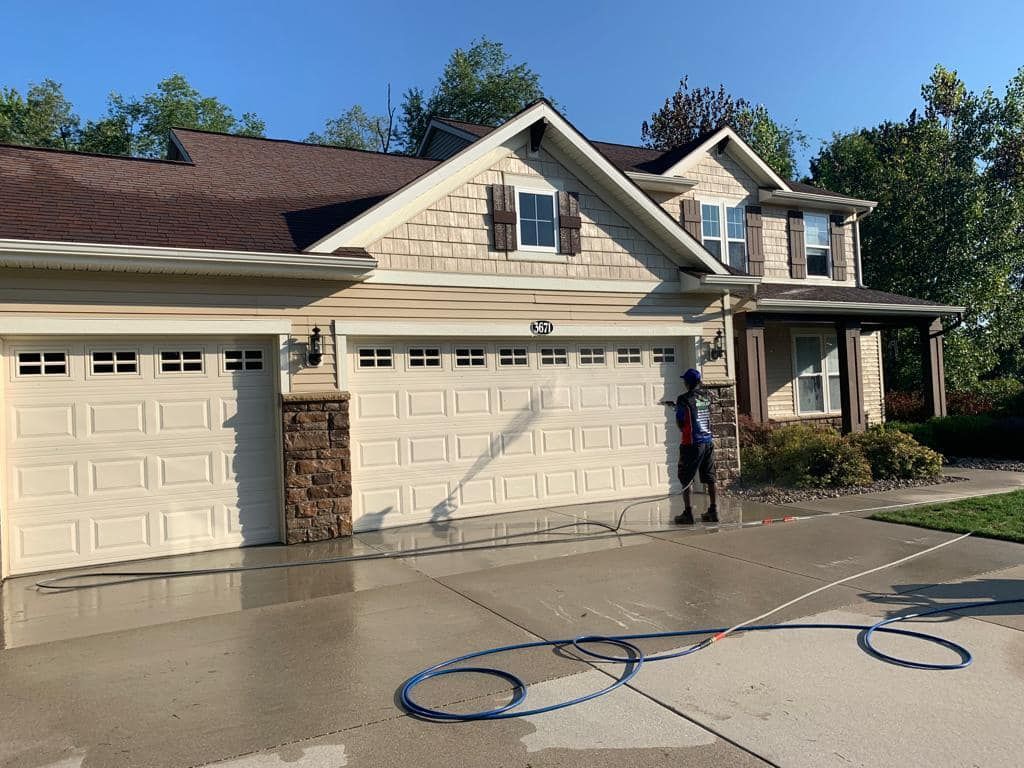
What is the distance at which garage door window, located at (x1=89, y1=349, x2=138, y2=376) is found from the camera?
780 cm

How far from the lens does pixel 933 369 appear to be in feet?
56.1

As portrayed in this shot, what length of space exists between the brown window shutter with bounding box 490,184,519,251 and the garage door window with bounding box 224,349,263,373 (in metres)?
3.44

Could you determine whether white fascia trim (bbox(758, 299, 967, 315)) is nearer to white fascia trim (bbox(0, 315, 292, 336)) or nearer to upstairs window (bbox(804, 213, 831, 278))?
upstairs window (bbox(804, 213, 831, 278))

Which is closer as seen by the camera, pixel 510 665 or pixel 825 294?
pixel 510 665

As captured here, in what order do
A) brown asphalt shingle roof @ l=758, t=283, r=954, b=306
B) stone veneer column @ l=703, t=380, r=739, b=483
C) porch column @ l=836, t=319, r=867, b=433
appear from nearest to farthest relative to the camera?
stone veneer column @ l=703, t=380, r=739, b=483 < brown asphalt shingle roof @ l=758, t=283, r=954, b=306 < porch column @ l=836, t=319, r=867, b=433

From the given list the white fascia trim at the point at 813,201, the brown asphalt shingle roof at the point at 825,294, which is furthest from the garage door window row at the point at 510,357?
the white fascia trim at the point at 813,201

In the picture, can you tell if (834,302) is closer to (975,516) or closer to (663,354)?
(663,354)

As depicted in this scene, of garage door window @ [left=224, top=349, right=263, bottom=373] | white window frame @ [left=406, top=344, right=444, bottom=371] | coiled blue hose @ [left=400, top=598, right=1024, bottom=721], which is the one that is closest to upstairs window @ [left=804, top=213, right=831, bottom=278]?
white window frame @ [left=406, top=344, right=444, bottom=371]

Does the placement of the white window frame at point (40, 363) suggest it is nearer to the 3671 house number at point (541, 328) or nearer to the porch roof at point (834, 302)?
the 3671 house number at point (541, 328)

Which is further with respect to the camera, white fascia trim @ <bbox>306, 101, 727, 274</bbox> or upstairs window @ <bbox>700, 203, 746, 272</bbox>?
upstairs window @ <bbox>700, 203, 746, 272</bbox>

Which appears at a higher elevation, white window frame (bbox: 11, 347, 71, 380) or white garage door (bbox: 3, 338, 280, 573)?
white window frame (bbox: 11, 347, 71, 380)

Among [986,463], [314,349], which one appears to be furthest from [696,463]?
[986,463]

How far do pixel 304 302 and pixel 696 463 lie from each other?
5085 millimetres

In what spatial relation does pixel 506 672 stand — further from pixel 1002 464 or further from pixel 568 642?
pixel 1002 464
